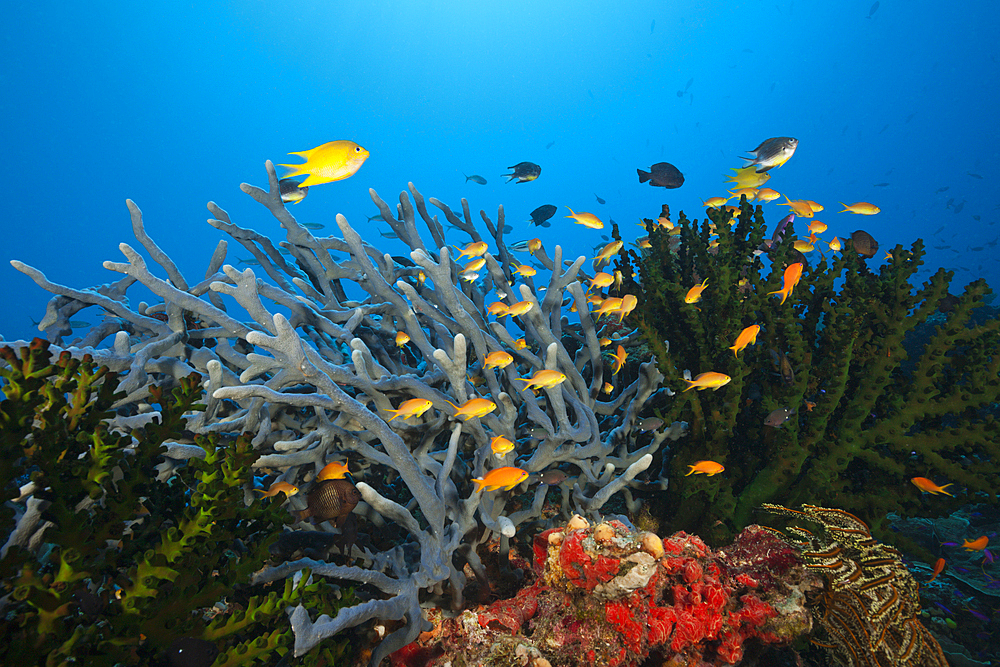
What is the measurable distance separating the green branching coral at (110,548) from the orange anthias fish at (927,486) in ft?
11.9

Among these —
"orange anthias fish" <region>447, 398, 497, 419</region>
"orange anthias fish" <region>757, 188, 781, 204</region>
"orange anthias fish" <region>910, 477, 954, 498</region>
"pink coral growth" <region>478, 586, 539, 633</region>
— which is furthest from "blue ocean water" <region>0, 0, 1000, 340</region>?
"pink coral growth" <region>478, 586, 539, 633</region>

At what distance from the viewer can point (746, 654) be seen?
2088 mm

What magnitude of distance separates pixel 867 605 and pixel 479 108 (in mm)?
116828

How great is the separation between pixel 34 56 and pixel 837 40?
15437 centimetres

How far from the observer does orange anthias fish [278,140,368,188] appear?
2.29 m

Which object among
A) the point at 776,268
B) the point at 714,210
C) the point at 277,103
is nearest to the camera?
the point at 776,268

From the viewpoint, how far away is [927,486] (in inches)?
96.1

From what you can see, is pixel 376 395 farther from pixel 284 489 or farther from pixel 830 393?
pixel 830 393

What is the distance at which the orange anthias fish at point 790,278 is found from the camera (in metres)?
2.79

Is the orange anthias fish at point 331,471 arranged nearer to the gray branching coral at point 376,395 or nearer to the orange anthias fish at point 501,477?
the gray branching coral at point 376,395

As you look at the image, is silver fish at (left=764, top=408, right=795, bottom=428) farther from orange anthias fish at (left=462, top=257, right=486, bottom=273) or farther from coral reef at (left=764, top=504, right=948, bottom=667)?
orange anthias fish at (left=462, top=257, right=486, bottom=273)

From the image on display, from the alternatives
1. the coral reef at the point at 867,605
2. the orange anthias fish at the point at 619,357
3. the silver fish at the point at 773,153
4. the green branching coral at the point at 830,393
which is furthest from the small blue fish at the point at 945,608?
the silver fish at the point at 773,153

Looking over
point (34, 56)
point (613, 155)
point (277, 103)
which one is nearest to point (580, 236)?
point (613, 155)

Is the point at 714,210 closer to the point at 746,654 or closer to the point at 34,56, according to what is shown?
the point at 746,654
